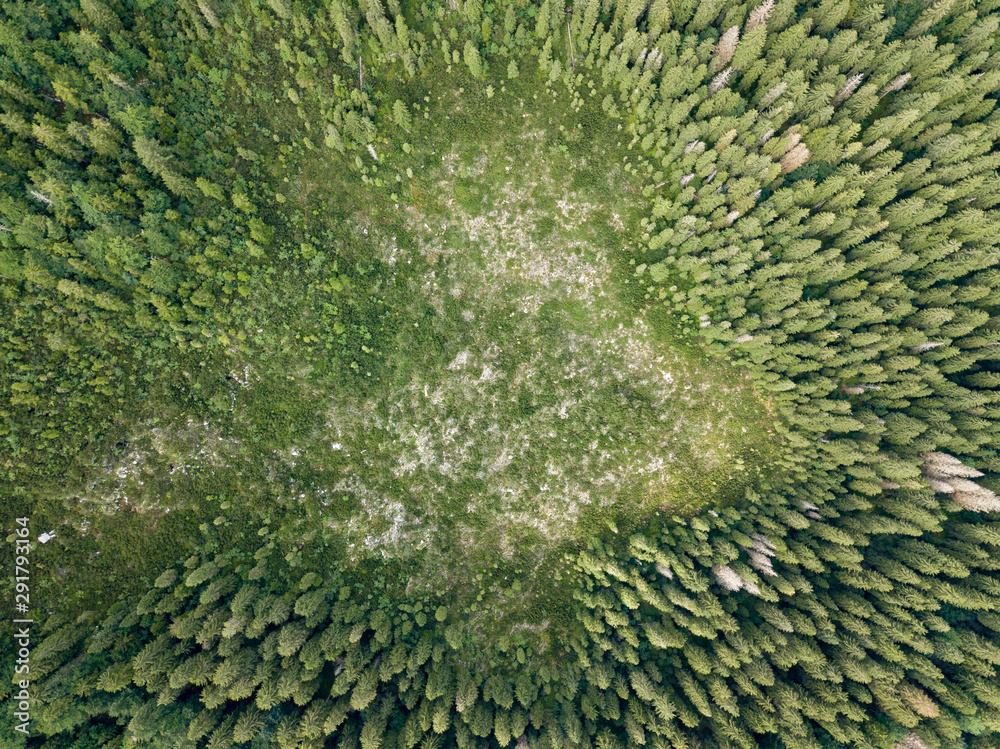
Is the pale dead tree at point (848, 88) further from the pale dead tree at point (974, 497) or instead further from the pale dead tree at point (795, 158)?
the pale dead tree at point (974, 497)

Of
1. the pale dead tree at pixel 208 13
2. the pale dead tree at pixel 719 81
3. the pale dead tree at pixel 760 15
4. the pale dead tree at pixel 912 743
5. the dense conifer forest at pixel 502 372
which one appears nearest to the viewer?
the pale dead tree at pixel 912 743

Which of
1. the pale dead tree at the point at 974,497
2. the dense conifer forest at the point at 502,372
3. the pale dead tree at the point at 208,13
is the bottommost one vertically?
the pale dead tree at the point at 974,497

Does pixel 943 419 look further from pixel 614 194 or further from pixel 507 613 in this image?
pixel 507 613

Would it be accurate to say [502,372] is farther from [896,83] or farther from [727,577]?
[896,83]

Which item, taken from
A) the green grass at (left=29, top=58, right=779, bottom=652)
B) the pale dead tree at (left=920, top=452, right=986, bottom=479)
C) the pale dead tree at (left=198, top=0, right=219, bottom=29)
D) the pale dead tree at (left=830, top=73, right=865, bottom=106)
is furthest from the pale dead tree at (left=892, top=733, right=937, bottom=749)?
the pale dead tree at (left=198, top=0, right=219, bottom=29)

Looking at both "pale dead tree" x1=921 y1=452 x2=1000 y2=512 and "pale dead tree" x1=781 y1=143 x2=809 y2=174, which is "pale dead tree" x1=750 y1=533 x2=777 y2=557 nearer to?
"pale dead tree" x1=921 y1=452 x2=1000 y2=512

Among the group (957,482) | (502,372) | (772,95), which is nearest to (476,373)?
(502,372)

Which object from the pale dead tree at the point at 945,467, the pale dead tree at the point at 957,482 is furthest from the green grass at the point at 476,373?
the pale dead tree at the point at 957,482
